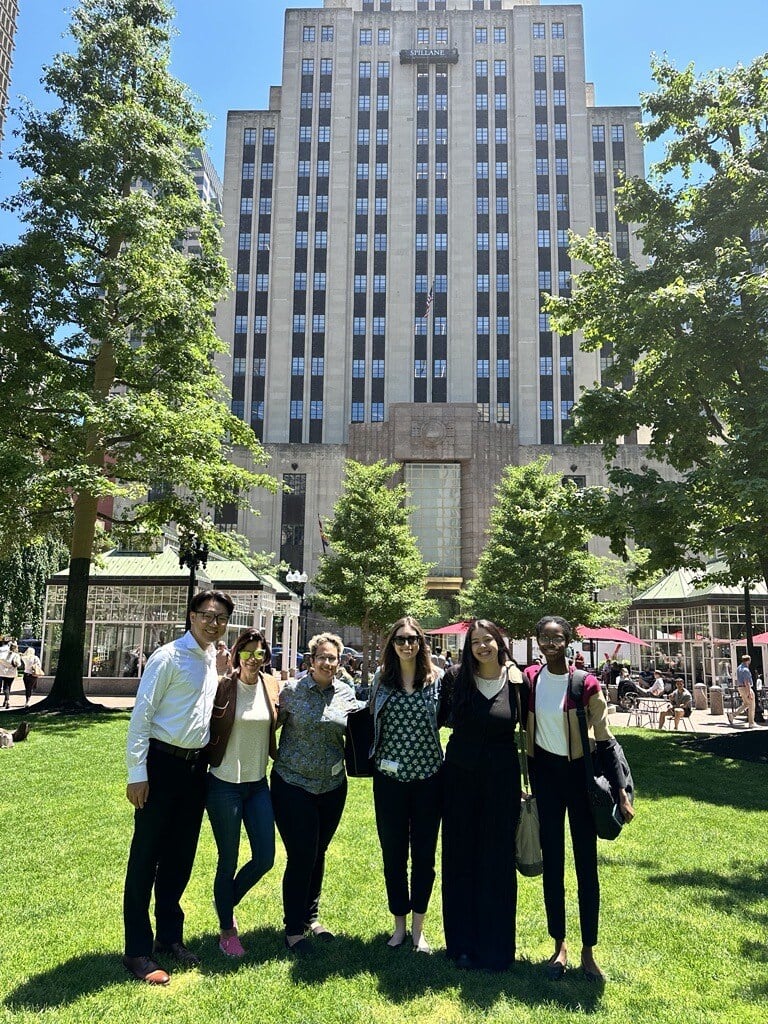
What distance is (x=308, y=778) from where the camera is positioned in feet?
14.8

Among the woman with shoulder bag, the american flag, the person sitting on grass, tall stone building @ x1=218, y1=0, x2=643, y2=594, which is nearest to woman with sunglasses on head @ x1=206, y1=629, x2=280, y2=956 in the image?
the woman with shoulder bag

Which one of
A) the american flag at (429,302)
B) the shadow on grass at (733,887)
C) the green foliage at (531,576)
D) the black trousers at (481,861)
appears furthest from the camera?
the american flag at (429,302)

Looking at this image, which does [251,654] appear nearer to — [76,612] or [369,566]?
[76,612]

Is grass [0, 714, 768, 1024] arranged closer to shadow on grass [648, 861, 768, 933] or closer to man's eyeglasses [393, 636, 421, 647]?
shadow on grass [648, 861, 768, 933]

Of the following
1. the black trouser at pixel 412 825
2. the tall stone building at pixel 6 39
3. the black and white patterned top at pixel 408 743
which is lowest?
the black trouser at pixel 412 825

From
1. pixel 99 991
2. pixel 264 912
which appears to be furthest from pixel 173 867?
pixel 264 912

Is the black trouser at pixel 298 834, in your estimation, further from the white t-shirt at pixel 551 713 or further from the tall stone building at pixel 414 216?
the tall stone building at pixel 414 216

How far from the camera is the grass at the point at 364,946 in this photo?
379 centimetres

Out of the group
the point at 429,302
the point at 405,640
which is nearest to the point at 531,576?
the point at 405,640

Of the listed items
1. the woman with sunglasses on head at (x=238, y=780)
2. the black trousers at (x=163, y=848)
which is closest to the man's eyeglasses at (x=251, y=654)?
the woman with sunglasses on head at (x=238, y=780)

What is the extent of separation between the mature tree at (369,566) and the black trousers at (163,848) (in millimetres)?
27756

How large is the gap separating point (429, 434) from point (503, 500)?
70.3 feet

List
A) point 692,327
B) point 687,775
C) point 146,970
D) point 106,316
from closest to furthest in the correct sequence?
point 146,970 < point 687,775 < point 692,327 < point 106,316

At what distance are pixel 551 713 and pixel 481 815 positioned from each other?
0.76m
